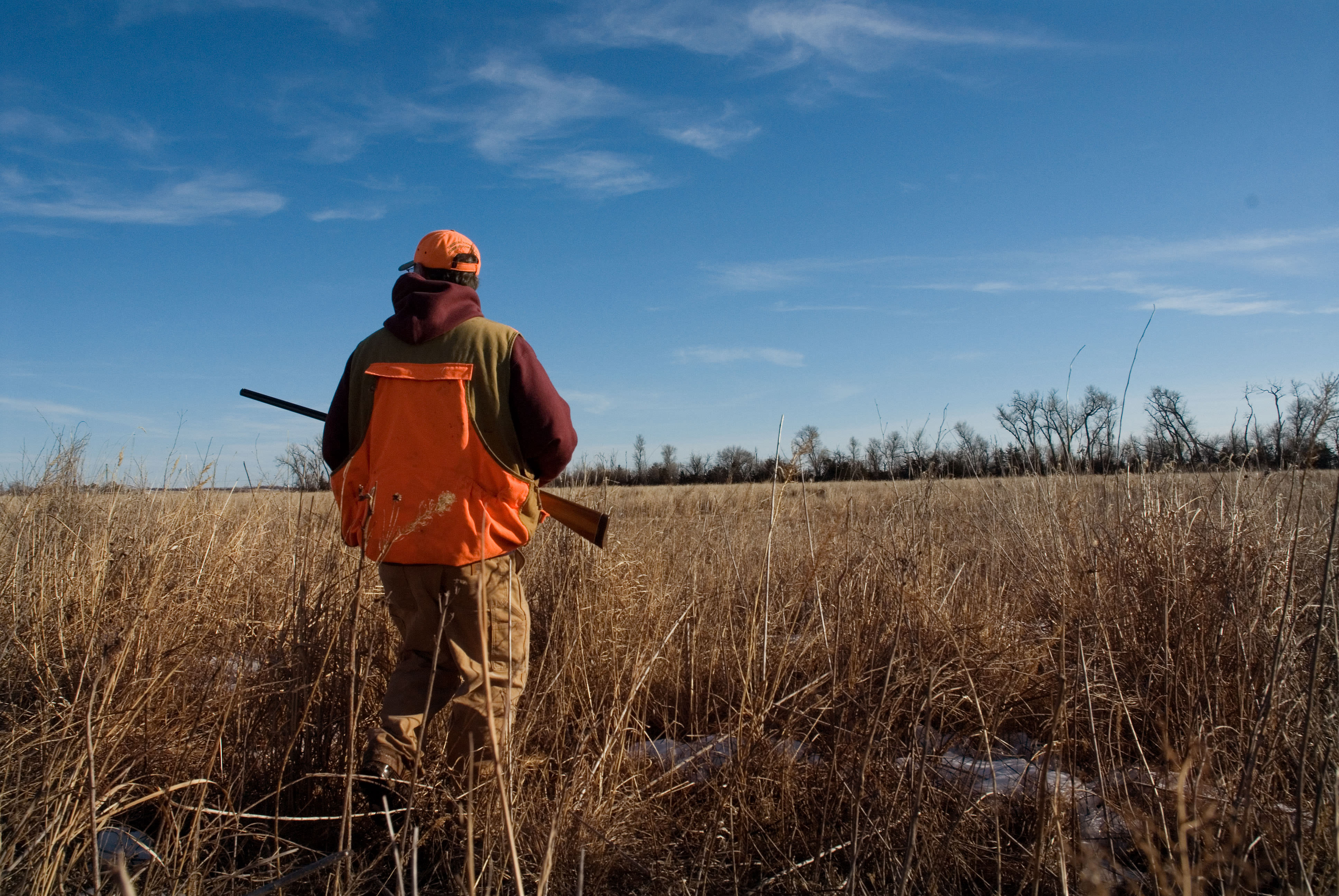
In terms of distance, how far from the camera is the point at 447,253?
8.74ft

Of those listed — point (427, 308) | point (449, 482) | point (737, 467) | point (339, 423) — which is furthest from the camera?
point (737, 467)

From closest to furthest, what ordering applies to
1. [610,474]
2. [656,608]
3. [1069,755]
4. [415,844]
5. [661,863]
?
1. [415,844]
2. [661,863]
3. [1069,755]
4. [656,608]
5. [610,474]

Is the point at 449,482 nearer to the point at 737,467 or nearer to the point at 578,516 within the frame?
the point at 578,516

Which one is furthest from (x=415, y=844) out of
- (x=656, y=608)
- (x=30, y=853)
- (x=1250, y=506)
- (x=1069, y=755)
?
(x=1250, y=506)

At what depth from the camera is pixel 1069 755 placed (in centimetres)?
263

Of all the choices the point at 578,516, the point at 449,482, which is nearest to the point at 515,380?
the point at 449,482

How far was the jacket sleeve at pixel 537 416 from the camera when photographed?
8.11 feet

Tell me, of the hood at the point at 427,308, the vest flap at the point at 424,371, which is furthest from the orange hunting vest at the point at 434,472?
the hood at the point at 427,308

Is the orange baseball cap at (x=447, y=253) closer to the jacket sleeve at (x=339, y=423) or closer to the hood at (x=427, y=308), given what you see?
the hood at (x=427, y=308)

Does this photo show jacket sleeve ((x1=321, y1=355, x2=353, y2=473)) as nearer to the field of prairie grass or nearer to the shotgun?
the shotgun

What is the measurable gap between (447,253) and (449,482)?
2.73 ft

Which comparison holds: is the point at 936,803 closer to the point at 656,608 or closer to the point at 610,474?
the point at 656,608

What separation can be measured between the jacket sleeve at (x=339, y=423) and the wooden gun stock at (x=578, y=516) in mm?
709

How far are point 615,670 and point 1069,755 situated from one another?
1.69 meters
